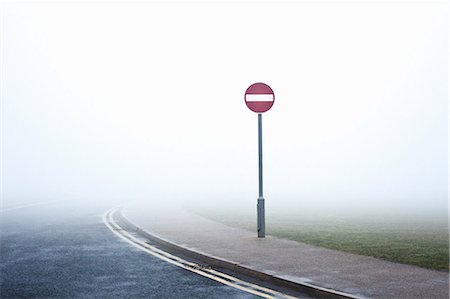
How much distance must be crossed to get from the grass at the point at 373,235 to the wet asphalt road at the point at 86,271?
3931 millimetres

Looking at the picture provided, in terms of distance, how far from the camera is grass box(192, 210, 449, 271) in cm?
1162

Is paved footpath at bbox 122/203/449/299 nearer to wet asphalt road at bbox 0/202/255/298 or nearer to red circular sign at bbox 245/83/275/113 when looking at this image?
wet asphalt road at bbox 0/202/255/298

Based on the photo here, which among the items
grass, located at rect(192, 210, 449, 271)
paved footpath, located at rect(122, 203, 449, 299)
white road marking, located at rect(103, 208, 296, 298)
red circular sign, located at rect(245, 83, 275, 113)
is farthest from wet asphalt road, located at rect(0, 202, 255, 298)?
red circular sign, located at rect(245, 83, 275, 113)

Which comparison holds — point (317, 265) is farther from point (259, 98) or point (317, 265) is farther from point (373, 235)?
point (259, 98)

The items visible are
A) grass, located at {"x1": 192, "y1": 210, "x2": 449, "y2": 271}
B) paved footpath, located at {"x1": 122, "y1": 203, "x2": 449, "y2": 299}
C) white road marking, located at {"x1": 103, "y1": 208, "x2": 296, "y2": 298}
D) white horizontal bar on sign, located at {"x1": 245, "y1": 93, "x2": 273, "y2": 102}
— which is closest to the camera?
paved footpath, located at {"x1": 122, "y1": 203, "x2": 449, "y2": 299}

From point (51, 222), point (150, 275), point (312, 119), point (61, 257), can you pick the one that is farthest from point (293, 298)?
point (312, 119)

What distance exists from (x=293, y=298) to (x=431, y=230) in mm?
9766

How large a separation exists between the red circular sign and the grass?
10.7ft

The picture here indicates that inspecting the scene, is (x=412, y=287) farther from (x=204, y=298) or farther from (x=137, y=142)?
(x=137, y=142)

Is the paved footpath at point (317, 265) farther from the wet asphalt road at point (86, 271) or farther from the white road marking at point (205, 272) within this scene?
the wet asphalt road at point (86, 271)

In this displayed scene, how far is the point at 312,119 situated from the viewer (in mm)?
190750

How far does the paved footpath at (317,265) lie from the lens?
8.44 meters

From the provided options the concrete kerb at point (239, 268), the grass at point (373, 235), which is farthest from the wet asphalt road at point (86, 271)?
the grass at point (373, 235)

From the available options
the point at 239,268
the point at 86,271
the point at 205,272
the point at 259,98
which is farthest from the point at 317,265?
the point at 259,98
